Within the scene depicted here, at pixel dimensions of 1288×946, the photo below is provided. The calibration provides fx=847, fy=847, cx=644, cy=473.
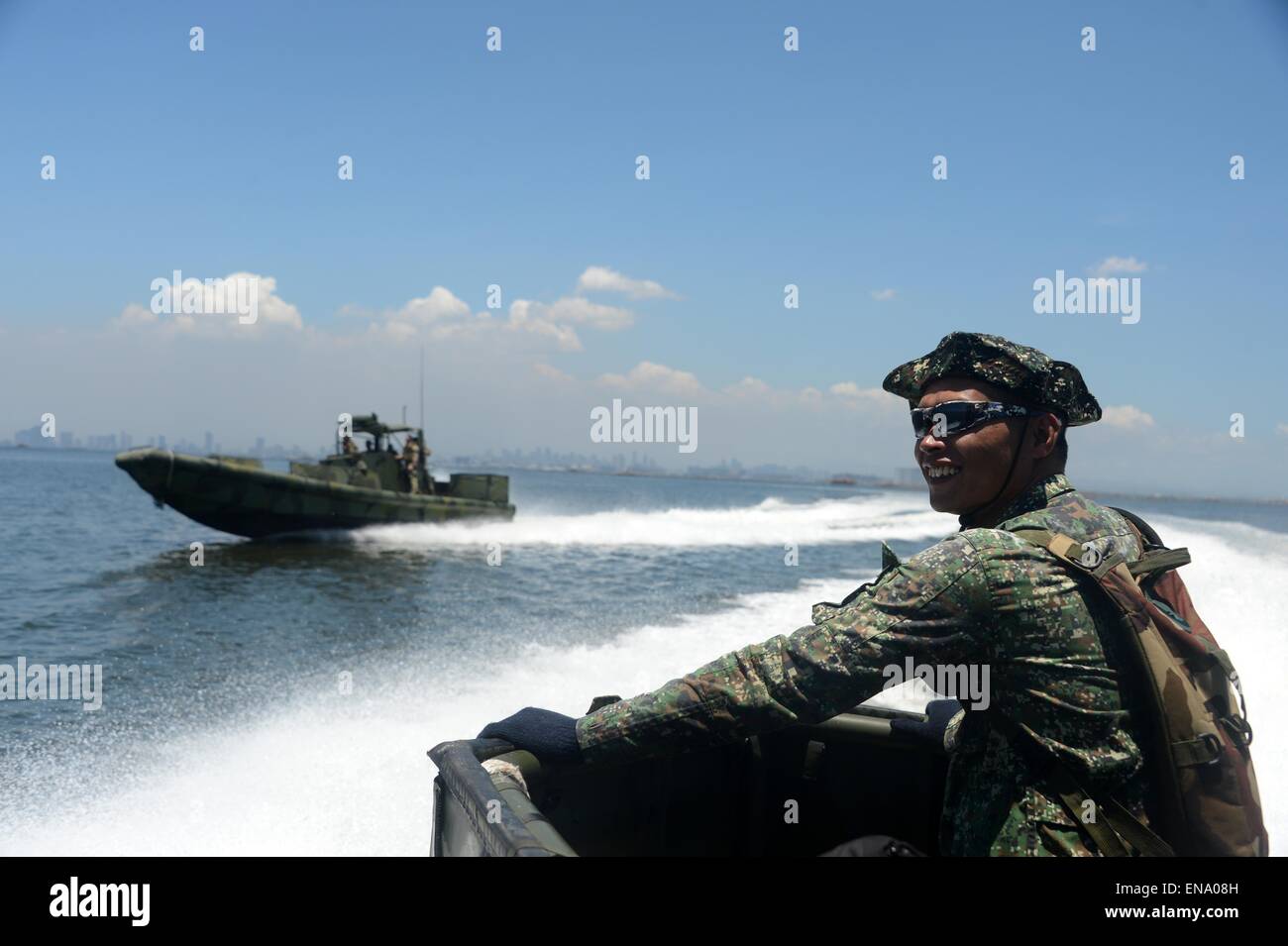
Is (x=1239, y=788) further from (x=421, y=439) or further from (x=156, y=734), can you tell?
(x=421, y=439)

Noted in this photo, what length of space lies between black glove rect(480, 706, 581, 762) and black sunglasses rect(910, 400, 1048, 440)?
1155mm

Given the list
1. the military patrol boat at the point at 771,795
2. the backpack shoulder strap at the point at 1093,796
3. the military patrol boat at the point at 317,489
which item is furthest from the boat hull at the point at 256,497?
the backpack shoulder strap at the point at 1093,796

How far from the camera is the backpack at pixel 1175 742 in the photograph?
1613 mm

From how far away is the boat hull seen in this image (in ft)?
72.2

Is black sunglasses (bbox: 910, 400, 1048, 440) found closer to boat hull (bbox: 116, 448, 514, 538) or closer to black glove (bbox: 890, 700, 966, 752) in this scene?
black glove (bbox: 890, 700, 966, 752)

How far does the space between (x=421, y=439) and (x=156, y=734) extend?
820 inches

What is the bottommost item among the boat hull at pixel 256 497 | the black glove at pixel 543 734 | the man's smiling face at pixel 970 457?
the boat hull at pixel 256 497

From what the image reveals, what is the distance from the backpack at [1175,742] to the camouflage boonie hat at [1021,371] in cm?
37

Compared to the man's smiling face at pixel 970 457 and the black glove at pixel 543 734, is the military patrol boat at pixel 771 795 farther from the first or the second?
the man's smiling face at pixel 970 457

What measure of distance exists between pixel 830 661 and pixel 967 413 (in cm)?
65

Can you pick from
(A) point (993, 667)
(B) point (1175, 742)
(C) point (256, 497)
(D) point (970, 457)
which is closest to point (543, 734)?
(A) point (993, 667)

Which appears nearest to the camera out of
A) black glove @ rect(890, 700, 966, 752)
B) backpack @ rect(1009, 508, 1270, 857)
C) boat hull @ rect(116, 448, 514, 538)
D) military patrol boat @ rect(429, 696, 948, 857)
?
backpack @ rect(1009, 508, 1270, 857)

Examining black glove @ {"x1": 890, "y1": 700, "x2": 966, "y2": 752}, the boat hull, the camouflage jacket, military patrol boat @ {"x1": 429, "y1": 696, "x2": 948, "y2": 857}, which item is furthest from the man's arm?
the boat hull
